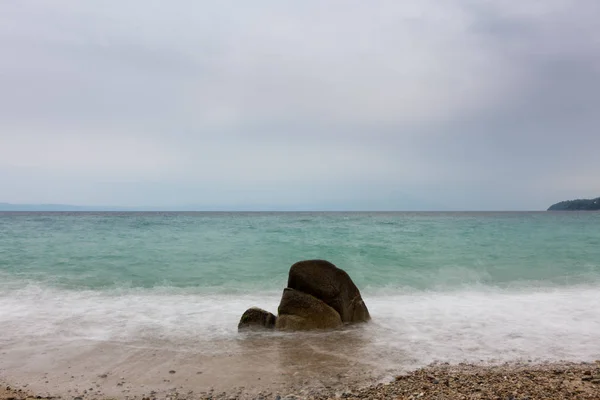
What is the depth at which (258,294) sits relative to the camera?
11.6 metres

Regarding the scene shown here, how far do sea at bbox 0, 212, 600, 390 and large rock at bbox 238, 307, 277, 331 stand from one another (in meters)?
0.25

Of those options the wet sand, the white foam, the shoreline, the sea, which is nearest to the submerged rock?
the sea

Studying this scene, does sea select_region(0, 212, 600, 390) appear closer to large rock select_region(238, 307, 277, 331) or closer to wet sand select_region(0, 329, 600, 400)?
wet sand select_region(0, 329, 600, 400)

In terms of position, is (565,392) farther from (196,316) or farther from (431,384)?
(196,316)

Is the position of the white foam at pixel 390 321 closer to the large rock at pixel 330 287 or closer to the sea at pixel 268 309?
the sea at pixel 268 309

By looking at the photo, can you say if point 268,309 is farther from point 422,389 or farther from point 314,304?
point 422,389

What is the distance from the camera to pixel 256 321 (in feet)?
25.7

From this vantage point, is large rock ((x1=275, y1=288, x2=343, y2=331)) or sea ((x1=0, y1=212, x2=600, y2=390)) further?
large rock ((x1=275, y1=288, x2=343, y2=331))

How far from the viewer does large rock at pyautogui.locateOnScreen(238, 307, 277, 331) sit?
782 cm

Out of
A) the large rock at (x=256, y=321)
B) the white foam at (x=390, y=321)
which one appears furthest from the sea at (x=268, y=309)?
the large rock at (x=256, y=321)

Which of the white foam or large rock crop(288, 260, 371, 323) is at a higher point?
large rock crop(288, 260, 371, 323)

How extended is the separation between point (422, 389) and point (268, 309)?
18.4 ft

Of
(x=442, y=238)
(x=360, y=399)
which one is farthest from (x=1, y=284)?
(x=442, y=238)

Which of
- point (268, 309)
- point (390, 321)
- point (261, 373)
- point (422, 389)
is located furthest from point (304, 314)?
Answer: point (422, 389)
